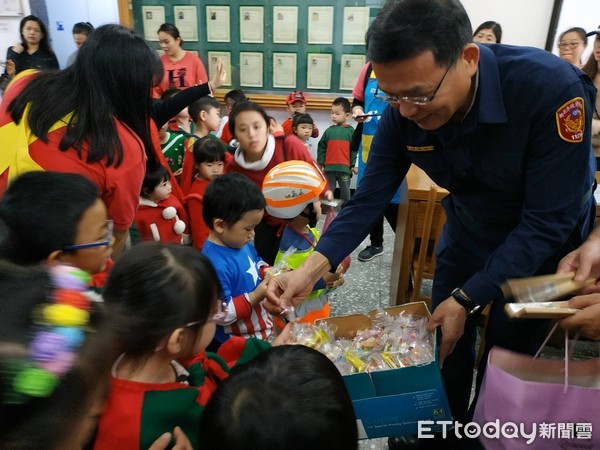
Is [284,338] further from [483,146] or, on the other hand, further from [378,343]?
[483,146]

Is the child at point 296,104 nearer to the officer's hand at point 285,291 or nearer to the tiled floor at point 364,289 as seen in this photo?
the tiled floor at point 364,289

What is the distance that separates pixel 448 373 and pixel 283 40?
422cm

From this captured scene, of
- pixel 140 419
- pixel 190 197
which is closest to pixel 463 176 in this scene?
pixel 140 419

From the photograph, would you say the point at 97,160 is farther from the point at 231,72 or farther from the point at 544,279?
the point at 231,72

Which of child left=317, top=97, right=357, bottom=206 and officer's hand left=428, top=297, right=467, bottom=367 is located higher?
officer's hand left=428, top=297, right=467, bottom=367

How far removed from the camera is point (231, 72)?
505cm

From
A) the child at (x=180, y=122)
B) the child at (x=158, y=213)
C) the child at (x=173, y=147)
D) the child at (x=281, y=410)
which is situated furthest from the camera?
the child at (x=180, y=122)

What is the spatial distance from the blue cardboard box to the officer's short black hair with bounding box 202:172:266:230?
0.81 m

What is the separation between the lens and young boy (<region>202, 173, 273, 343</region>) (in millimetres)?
1583

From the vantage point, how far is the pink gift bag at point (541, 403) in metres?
0.98

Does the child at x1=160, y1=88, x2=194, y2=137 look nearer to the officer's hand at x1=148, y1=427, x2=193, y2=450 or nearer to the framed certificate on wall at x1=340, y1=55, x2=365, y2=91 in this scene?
the framed certificate on wall at x1=340, y1=55, x2=365, y2=91

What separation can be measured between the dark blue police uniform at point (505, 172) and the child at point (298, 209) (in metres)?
0.46

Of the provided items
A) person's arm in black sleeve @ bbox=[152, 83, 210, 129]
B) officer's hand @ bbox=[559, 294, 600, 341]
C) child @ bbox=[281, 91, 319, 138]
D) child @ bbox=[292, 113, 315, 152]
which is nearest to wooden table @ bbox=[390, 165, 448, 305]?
officer's hand @ bbox=[559, 294, 600, 341]

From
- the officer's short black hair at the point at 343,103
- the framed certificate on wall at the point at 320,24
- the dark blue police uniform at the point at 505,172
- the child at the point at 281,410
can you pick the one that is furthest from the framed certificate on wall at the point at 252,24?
the child at the point at 281,410
